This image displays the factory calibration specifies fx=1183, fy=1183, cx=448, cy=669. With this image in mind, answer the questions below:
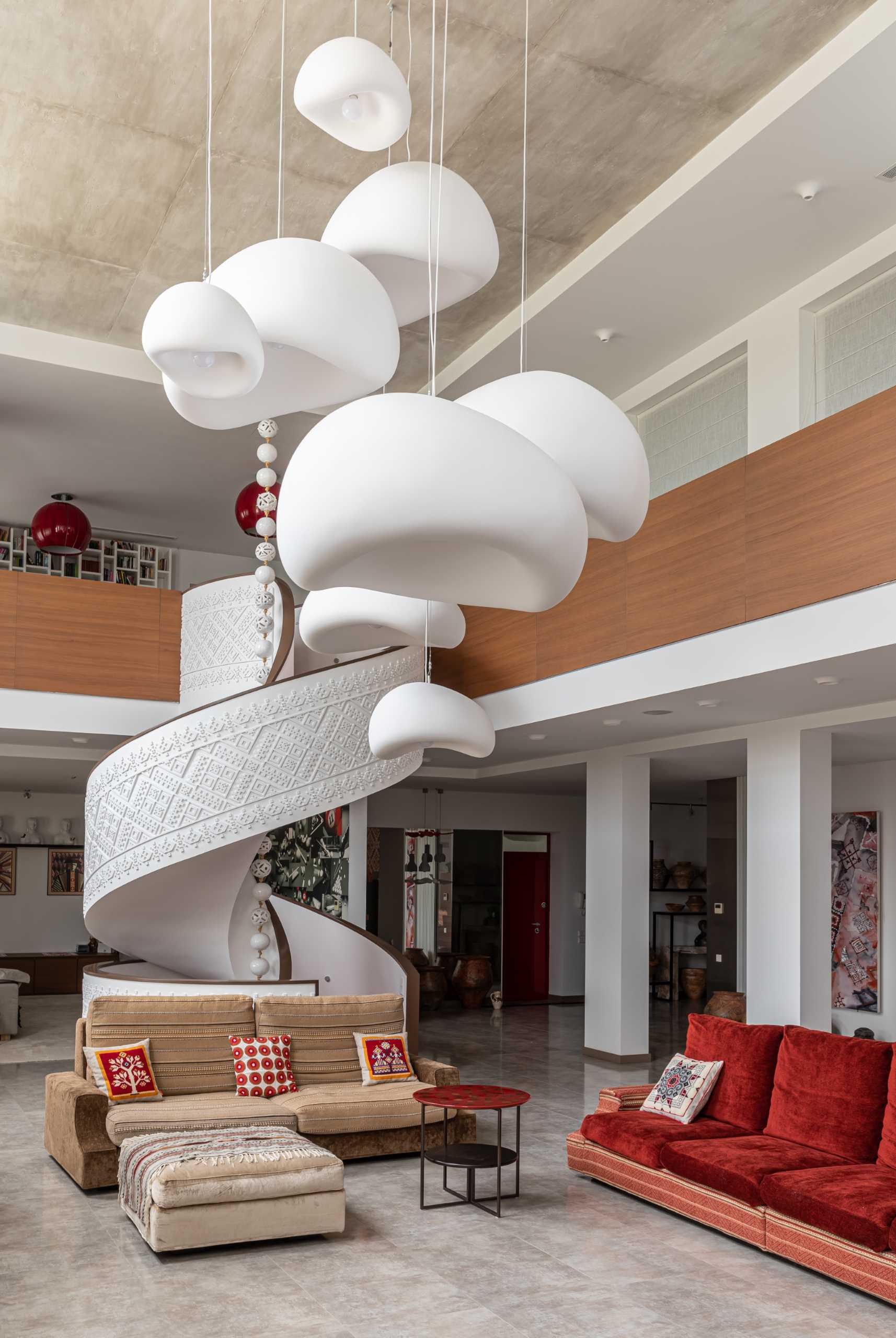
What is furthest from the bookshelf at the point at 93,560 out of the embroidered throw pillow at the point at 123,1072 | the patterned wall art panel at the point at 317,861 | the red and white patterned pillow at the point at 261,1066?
the embroidered throw pillow at the point at 123,1072

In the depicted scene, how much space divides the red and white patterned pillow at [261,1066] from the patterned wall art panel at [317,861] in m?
5.14

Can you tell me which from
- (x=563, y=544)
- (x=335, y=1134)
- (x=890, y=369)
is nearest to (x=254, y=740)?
(x=335, y=1134)

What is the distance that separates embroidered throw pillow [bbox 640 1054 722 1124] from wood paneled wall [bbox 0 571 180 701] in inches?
204

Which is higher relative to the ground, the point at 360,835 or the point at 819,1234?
the point at 360,835

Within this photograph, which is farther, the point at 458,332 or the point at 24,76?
the point at 458,332

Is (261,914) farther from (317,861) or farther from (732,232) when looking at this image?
(732,232)

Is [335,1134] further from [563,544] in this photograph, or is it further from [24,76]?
[24,76]

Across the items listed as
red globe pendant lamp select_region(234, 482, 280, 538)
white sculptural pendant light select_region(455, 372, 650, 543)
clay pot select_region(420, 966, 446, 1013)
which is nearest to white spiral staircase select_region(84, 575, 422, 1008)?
red globe pendant lamp select_region(234, 482, 280, 538)

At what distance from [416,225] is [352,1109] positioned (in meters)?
5.19

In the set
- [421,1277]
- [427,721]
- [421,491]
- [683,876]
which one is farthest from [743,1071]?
[683,876]

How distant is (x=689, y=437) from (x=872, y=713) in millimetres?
2283

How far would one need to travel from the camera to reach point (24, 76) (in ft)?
19.6

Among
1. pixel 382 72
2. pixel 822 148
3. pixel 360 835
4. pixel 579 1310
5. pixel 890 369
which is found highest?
pixel 822 148

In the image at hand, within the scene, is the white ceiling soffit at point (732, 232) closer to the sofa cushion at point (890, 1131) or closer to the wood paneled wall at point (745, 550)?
the wood paneled wall at point (745, 550)
